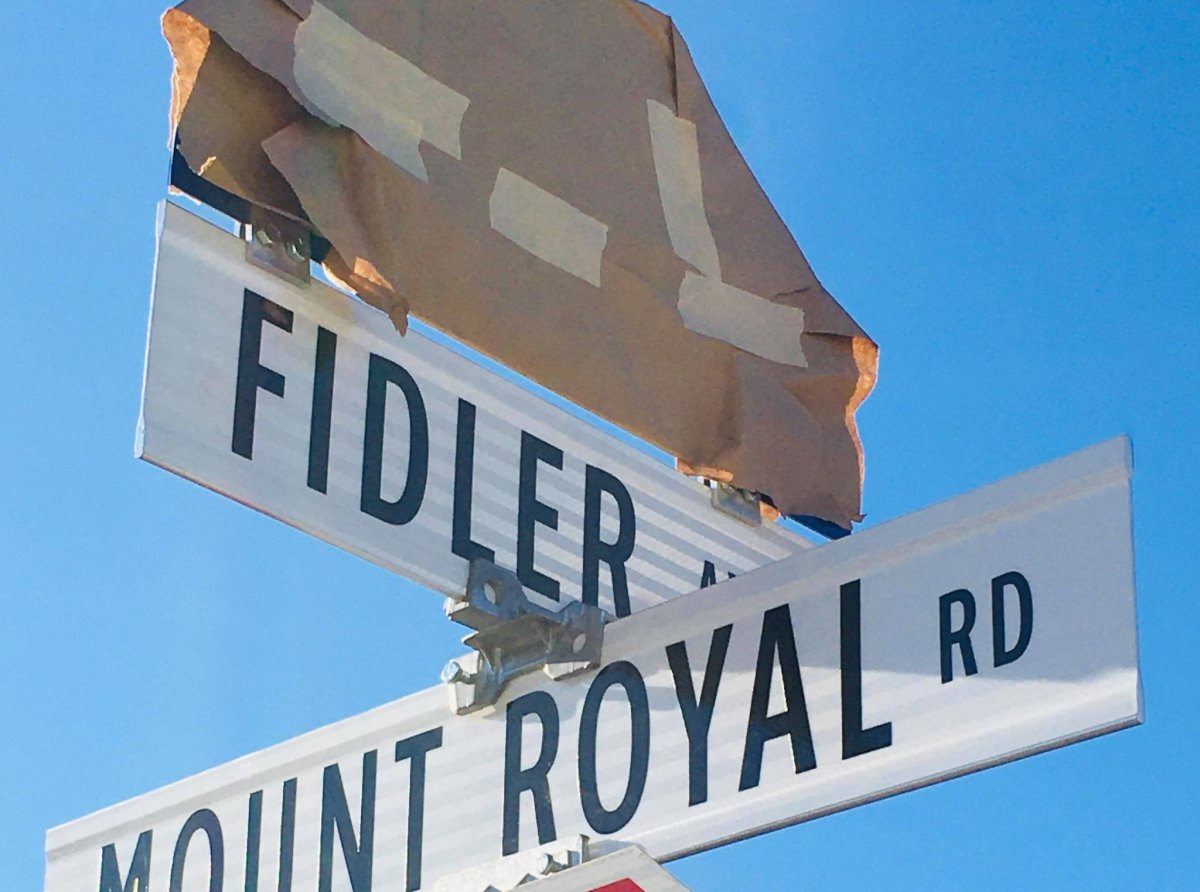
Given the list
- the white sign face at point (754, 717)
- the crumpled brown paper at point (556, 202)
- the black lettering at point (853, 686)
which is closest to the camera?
the white sign face at point (754, 717)

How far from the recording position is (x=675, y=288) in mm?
3146

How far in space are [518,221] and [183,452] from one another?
62 cm

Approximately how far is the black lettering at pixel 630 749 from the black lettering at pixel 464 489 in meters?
0.22

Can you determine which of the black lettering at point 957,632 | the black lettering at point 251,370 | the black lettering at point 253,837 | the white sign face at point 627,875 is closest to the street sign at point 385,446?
the black lettering at point 251,370

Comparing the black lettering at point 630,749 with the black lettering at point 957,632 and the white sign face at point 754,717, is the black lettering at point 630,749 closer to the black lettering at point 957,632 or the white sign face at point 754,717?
the white sign face at point 754,717

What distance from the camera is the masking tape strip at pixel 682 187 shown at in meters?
3.22

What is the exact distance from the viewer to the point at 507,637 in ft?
9.14

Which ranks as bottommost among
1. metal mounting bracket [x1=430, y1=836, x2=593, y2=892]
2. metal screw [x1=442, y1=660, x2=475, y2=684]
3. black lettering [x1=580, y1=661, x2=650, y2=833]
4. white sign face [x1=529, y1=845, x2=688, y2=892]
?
white sign face [x1=529, y1=845, x2=688, y2=892]

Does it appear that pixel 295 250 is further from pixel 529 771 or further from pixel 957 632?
pixel 957 632

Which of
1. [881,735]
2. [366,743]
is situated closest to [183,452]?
[366,743]

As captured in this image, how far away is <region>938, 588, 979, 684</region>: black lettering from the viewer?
241 cm

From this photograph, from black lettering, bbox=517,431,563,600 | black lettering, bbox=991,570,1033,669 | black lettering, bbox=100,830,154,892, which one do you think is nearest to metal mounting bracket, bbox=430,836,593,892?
black lettering, bbox=517,431,563,600

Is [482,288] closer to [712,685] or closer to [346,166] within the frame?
[346,166]

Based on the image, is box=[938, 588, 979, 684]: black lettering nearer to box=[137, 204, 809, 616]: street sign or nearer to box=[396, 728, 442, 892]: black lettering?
box=[137, 204, 809, 616]: street sign
